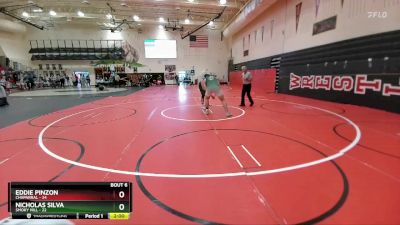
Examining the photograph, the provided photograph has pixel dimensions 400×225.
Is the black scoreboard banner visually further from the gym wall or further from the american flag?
the american flag

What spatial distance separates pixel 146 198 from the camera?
7.29 feet

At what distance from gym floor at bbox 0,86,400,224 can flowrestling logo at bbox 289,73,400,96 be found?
5.17ft

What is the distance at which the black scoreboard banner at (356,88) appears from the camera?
6.54 m

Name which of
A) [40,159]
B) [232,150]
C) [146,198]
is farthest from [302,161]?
[40,159]

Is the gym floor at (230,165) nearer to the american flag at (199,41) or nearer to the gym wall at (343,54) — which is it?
the gym wall at (343,54)

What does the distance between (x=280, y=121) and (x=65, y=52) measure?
27860 mm

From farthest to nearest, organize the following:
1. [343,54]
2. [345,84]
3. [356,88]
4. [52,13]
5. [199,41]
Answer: [199,41], [52,13], [343,54], [345,84], [356,88]

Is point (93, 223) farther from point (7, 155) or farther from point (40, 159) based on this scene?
point (7, 155)
